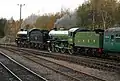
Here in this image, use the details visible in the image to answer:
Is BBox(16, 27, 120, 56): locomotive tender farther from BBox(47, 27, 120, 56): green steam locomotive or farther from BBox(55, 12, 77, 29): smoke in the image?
BBox(55, 12, 77, 29): smoke

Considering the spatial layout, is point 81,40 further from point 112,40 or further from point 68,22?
point 68,22

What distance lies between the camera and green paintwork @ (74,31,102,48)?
2694 cm

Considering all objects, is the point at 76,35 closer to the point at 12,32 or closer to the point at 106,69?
the point at 106,69

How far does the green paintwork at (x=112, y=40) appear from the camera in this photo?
76.1ft

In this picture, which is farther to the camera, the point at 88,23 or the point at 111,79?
the point at 88,23

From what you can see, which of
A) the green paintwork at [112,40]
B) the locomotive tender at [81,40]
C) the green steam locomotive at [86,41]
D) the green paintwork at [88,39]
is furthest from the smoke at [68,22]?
the green paintwork at [112,40]

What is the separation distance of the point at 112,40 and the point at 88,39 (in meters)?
5.09

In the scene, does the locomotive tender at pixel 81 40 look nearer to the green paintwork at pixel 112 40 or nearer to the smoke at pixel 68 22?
the green paintwork at pixel 112 40

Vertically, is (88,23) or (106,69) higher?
(88,23)

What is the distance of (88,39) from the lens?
94.9 feet

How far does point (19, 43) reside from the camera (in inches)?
2062

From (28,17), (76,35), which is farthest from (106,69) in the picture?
(28,17)

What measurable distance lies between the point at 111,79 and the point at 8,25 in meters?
83.1

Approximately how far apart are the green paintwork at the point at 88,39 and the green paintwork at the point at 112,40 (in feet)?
5.16
